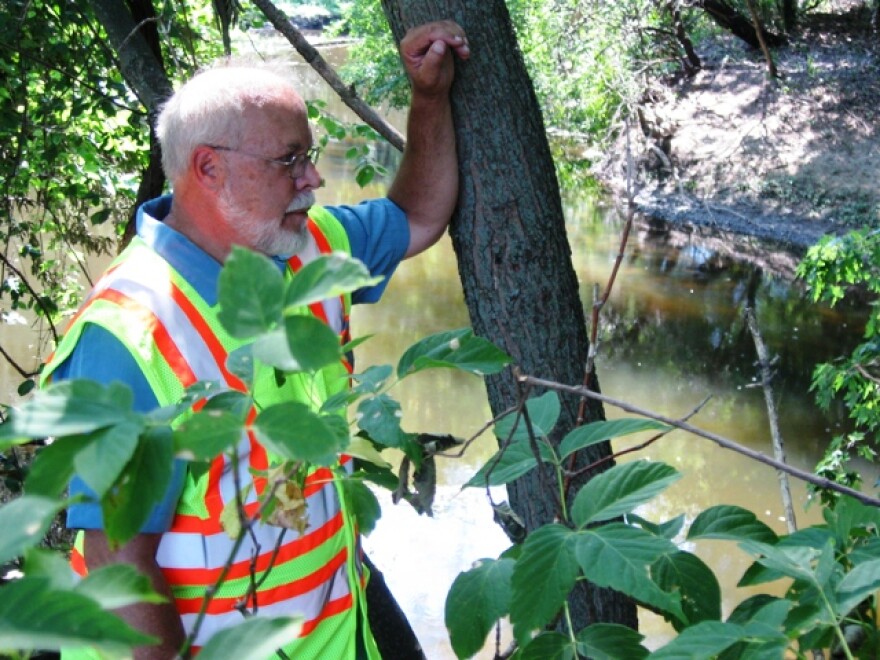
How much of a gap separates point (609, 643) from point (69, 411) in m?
0.59

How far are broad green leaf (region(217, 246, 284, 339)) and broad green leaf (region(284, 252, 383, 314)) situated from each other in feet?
0.03

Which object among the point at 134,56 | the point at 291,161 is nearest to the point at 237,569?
the point at 291,161

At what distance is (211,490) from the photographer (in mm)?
1579

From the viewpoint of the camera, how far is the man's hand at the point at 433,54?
6.21 ft

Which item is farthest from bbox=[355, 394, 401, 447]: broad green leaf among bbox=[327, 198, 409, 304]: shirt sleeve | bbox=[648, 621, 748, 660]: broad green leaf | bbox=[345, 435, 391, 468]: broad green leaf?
bbox=[327, 198, 409, 304]: shirt sleeve

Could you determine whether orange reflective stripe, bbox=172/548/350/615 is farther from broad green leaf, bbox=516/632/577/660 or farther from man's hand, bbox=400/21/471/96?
man's hand, bbox=400/21/471/96

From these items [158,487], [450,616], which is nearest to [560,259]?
[450,616]

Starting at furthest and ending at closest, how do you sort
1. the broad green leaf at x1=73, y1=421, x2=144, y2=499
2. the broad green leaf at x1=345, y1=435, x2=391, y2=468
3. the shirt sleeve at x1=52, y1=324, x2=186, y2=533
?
the shirt sleeve at x1=52, y1=324, x2=186, y2=533
the broad green leaf at x1=345, y1=435, x2=391, y2=468
the broad green leaf at x1=73, y1=421, x2=144, y2=499

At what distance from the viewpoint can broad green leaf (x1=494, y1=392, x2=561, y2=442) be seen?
3.87 ft

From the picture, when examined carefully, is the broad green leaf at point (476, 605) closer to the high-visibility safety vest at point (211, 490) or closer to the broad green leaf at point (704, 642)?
the broad green leaf at point (704, 642)

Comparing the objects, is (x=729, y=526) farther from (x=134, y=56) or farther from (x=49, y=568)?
(x=134, y=56)

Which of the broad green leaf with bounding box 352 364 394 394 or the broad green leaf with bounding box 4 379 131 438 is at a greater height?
the broad green leaf with bounding box 4 379 131 438

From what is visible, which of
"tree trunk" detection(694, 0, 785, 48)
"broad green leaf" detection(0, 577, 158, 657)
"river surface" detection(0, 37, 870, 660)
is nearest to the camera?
"broad green leaf" detection(0, 577, 158, 657)

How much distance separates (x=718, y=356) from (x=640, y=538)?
9886 mm
